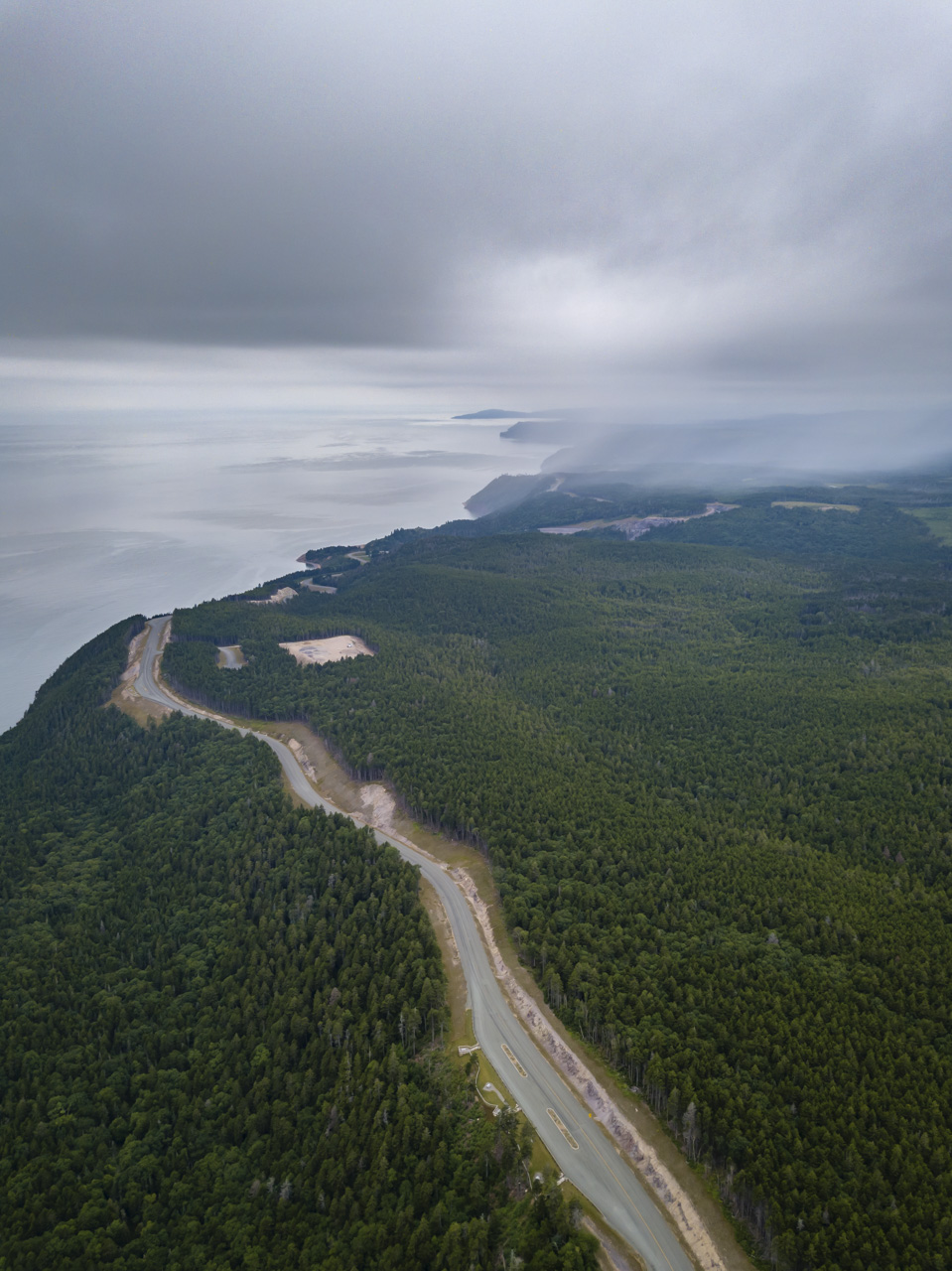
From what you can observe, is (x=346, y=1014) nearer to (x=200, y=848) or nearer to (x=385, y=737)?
(x=200, y=848)

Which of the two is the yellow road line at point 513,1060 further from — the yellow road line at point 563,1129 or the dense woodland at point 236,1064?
the dense woodland at point 236,1064

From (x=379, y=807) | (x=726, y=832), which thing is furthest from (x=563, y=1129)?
(x=379, y=807)

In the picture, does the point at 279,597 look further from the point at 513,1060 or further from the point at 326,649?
the point at 513,1060

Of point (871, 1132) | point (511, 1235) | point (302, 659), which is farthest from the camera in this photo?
point (302, 659)

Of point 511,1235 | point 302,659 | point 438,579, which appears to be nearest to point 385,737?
point 302,659

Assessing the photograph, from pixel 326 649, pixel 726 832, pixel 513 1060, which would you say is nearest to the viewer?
pixel 513 1060
